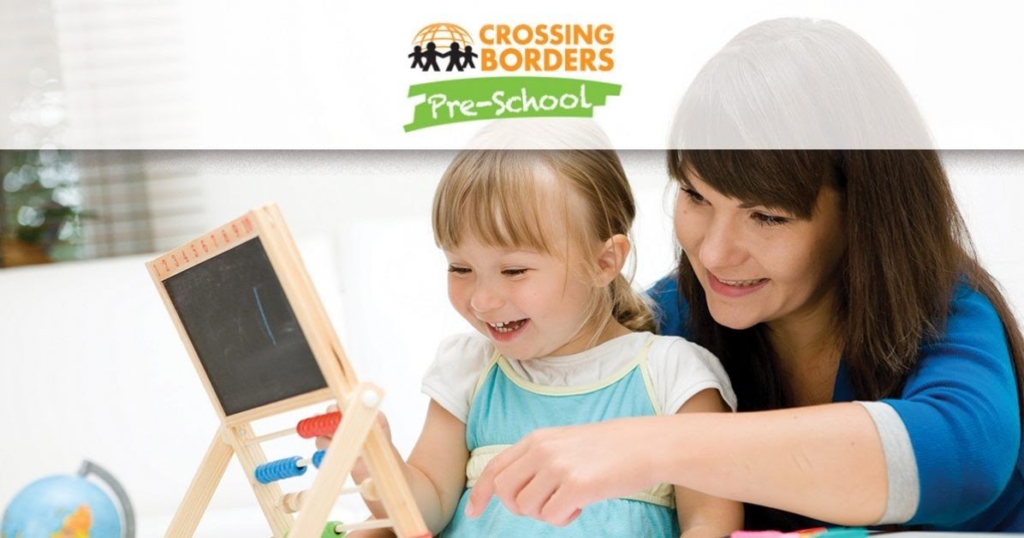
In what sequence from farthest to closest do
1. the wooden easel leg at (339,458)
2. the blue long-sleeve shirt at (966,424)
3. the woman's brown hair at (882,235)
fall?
the woman's brown hair at (882,235), the blue long-sleeve shirt at (966,424), the wooden easel leg at (339,458)

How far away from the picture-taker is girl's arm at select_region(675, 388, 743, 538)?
0.90 m

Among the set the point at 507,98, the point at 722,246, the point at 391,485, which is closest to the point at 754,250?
the point at 722,246

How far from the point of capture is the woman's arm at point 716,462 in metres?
0.73

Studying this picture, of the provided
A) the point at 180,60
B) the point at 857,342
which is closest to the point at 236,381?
the point at 180,60

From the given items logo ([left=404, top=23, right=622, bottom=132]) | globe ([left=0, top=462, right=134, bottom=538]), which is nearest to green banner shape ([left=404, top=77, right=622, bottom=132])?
logo ([left=404, top=23, right=622, bottom=132])

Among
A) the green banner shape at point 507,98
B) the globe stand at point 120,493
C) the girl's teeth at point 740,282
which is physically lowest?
the globe stand at point 120,493

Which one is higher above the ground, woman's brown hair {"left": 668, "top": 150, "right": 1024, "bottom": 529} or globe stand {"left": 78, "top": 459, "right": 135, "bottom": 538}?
woman's brown hair {"left": 668, "top": 150, "right": 1024, "bottom": 529}

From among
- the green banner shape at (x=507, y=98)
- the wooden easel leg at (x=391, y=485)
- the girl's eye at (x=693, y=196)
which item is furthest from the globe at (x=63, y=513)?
the girl's eye at (x=693, y=196)

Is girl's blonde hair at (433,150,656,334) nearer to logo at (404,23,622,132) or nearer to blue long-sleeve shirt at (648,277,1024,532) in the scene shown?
logo at (404,23,622,132)

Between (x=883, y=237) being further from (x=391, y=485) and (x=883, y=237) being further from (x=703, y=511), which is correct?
(x=391, y=485)

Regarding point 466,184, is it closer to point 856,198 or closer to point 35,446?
point 856,198

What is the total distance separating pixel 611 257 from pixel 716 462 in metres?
0.28

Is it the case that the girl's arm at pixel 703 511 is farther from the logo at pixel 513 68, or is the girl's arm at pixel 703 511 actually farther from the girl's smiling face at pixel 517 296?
the logo at pixel 513 68

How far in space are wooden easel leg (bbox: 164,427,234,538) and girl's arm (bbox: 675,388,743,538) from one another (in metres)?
0.36
